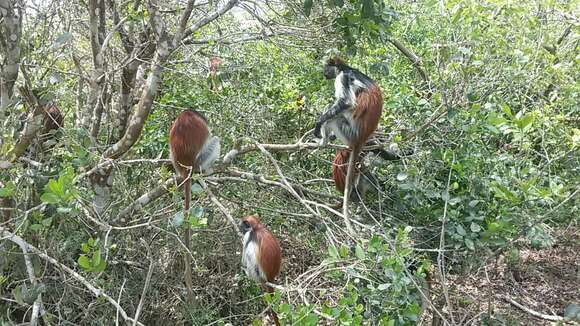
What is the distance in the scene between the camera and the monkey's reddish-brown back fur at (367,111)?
4.52 m

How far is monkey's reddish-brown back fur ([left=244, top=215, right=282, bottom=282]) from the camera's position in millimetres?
4328

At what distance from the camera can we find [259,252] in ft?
14.2

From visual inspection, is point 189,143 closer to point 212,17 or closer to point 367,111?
point 212,17

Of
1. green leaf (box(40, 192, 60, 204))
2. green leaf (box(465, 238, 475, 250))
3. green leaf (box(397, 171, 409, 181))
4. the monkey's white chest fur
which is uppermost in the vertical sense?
green leaf (box(40, 192, 60, 204))

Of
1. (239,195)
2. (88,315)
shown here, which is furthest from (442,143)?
(88,315)

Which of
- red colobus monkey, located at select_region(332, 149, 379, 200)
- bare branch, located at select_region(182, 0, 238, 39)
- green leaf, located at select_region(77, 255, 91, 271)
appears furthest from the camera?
red colobus monkey, located at select_region(332, 149, 379, 200)

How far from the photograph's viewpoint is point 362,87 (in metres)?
4.72

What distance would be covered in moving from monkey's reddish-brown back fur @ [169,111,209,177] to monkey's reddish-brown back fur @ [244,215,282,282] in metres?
0.71

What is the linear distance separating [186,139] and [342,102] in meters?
1.40

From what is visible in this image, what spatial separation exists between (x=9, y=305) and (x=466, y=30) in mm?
3886

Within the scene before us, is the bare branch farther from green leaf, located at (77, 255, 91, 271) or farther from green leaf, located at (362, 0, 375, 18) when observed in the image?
green leaf, located at (77, 255, 91, 271)

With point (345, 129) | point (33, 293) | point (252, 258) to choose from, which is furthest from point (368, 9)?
point (33, 293)

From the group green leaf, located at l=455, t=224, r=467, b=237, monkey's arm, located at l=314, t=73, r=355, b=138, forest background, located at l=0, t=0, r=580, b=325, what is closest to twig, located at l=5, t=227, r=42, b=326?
forest background, located at l=0, t=0, r=580, b=325

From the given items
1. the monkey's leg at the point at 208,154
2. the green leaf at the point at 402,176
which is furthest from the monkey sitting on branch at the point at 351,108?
the monkey's leg at the point at 208,154
